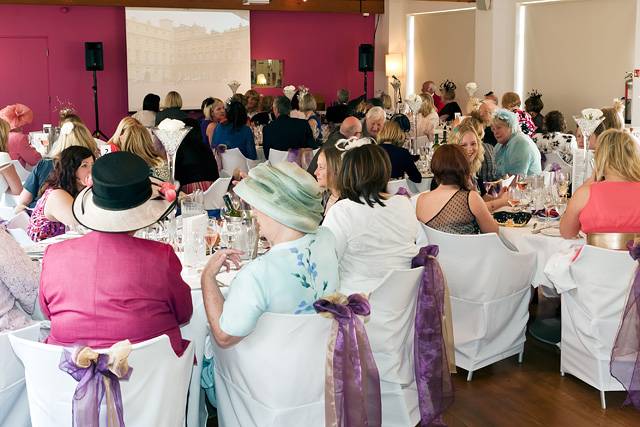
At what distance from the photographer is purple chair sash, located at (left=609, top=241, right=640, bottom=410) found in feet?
13.9

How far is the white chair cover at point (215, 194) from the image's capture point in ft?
21.9

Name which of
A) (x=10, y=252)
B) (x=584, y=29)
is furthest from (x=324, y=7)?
(x=10, y=252)

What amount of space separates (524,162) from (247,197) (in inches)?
185

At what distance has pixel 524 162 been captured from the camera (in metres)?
7.43

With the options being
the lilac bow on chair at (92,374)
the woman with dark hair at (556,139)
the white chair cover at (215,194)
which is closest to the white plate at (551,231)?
the white chair cover at (215,194)

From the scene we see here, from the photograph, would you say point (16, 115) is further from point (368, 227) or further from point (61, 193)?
point (368, 227)

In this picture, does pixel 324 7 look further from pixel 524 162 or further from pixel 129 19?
pixel 524 162

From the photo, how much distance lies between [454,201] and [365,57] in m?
12.1

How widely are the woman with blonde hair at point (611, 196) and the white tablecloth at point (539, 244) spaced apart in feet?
0.58

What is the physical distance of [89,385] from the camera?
9.21ft

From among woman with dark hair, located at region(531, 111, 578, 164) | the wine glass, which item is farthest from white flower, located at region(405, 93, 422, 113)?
the wine glass

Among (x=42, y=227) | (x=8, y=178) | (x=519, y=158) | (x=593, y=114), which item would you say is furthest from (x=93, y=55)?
(x=593, y=114)

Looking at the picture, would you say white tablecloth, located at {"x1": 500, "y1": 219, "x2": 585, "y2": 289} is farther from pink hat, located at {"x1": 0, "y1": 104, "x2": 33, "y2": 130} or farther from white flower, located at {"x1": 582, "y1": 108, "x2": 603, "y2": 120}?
pink hat, located at {"x1": 0, "y1": 104, "x2": 33, "y2": 130}

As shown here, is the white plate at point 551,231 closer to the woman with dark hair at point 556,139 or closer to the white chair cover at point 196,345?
the white chair cover at point 196,345
